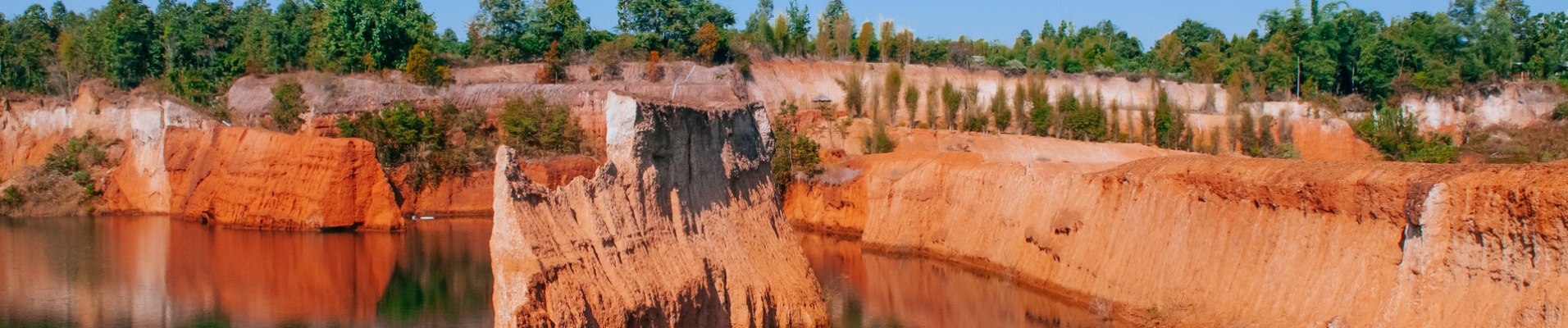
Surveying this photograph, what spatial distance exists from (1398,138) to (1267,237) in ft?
111

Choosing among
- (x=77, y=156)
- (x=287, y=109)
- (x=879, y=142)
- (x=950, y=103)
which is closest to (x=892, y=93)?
→ (x=950, y=103)

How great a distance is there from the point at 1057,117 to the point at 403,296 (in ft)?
116

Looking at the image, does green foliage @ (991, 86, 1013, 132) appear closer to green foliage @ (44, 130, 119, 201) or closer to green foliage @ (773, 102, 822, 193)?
green foliage @ (773, 102, 822, 193)

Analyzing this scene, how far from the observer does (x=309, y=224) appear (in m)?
38.6

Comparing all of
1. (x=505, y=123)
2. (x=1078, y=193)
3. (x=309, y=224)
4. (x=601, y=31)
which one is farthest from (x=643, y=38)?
(x=1078, y=193)

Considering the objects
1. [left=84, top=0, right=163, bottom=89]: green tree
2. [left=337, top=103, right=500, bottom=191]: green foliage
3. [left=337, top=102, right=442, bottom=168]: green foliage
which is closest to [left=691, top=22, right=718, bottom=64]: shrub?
[left=337, top=103, right=500, bottom=191]: green foliage

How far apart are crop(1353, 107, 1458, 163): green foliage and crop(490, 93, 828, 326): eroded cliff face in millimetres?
31778

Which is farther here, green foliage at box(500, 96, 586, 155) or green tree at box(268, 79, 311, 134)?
green tree at box(268, 79, 311, 134)

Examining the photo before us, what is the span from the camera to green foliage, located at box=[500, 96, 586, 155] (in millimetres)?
46781

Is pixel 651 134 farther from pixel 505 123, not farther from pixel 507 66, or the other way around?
pixel 507 66

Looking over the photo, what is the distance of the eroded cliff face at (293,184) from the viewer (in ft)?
127

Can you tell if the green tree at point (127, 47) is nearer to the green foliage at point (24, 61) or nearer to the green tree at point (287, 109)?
the green foliage at point (24, 61)

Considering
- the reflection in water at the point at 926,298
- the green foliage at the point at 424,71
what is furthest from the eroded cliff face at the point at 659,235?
the green foliage at the point at 424,71

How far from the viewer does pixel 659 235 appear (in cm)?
1778
